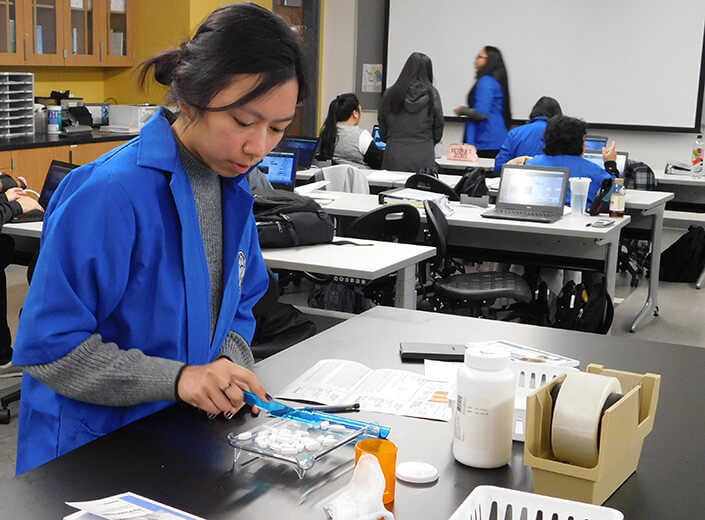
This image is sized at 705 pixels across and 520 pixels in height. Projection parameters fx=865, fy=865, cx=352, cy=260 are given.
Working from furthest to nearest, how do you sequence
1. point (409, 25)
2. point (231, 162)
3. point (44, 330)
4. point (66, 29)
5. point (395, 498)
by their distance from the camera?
1. point (409, 25)
2. point (66, 29)
3. point (231, 162)
4. point (44, 330)
5. point (395, 498)

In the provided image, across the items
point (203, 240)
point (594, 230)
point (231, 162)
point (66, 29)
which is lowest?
point (594, 230)

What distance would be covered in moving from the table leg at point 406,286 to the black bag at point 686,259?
3425 mm

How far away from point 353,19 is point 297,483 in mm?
8675

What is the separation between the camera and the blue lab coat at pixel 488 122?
7.98 m

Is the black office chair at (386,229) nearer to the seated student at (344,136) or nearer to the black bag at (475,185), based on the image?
the black bag at (475,185)

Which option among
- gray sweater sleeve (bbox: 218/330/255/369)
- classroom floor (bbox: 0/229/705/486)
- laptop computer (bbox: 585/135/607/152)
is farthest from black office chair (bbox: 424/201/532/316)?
laptop computer (bbox: 585/135/607/152)

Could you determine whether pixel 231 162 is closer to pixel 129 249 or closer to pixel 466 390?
pixel 129 249

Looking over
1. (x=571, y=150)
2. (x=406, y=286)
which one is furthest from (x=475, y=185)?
(x=406, y=286)

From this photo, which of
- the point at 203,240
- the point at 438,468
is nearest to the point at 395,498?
the point at 438,468

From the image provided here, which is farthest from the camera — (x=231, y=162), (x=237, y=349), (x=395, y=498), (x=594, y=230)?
(x=594, y=230)

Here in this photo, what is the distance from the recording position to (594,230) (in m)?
4.12

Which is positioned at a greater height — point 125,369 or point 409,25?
point 409,25

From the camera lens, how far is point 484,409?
1.20 meters

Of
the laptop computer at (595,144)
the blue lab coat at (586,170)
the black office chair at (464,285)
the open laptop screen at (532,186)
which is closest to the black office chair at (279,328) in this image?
the black office chair at (464,285)
